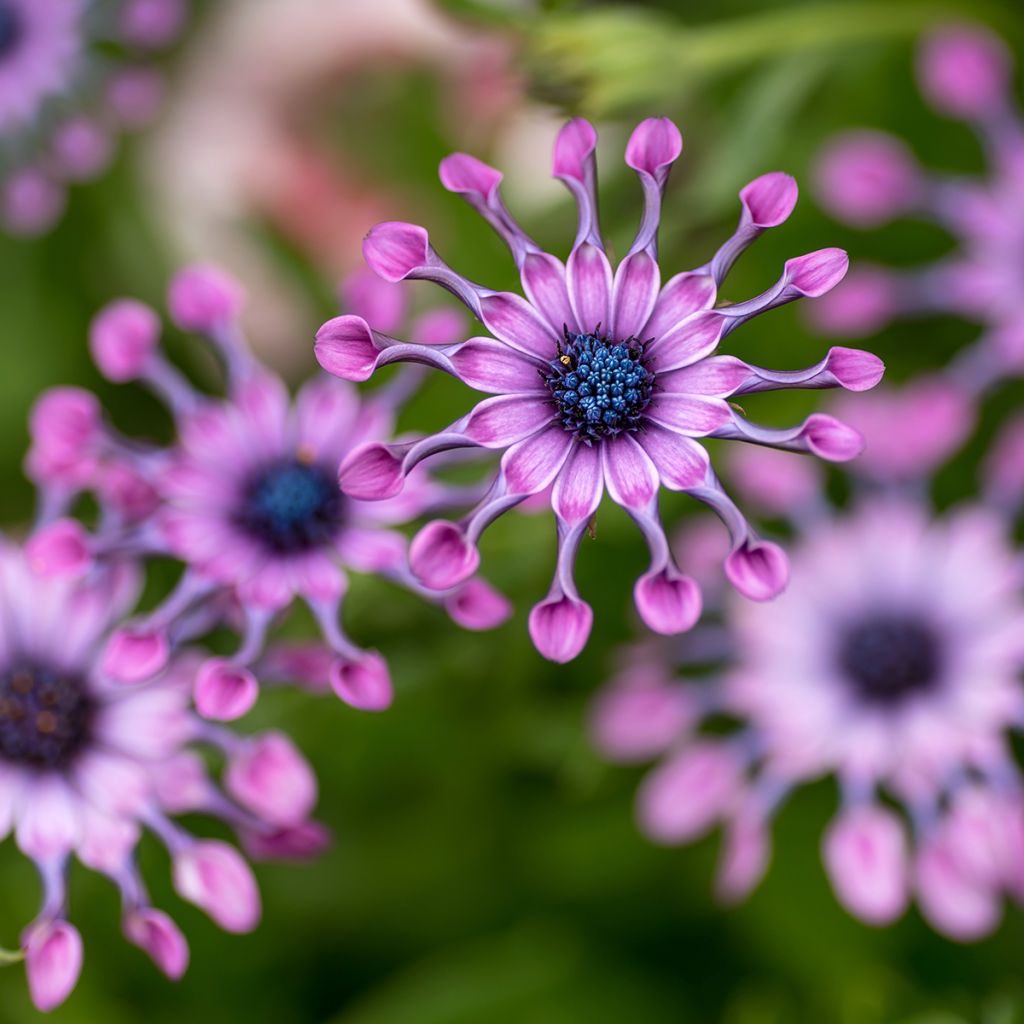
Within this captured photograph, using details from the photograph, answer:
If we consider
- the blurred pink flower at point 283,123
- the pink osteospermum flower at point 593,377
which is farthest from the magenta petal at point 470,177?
the blurred pink flower at point 283,123

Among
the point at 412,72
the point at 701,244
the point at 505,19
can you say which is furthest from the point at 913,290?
the point at 412,72

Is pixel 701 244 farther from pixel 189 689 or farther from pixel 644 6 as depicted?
pixel 189 689

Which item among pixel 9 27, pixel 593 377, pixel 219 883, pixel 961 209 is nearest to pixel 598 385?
pixel 593 377

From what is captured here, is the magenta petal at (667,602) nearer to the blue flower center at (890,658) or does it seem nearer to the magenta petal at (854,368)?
the magenta petal at (854,368)

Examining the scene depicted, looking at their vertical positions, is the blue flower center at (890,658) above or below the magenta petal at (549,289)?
below

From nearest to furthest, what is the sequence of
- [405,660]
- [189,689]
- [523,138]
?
[189,689] < [405,660] < [523,138]
